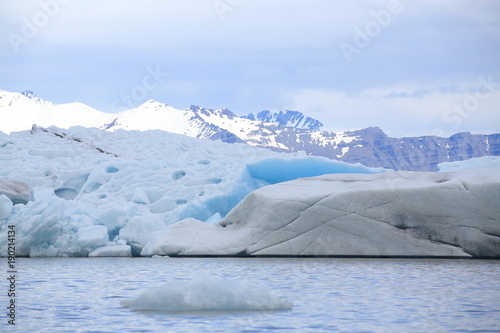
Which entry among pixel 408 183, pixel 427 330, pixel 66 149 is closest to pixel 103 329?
pixel 427 330

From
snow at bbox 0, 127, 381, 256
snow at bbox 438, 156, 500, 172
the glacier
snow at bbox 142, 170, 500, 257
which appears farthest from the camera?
snow at bbox 438, 156, 500, 172

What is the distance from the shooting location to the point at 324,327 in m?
7.34

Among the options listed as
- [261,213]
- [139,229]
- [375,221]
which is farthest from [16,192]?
[375,221]

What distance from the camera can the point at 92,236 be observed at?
17.2 m

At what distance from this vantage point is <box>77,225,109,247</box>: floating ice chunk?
17.2m

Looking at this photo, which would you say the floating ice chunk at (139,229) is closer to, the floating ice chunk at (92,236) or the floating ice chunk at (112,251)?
the floating ice chunk at (112,251)

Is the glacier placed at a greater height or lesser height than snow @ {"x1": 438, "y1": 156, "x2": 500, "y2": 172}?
lesser

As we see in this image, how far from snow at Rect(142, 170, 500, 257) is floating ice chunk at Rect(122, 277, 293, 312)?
7333 mm

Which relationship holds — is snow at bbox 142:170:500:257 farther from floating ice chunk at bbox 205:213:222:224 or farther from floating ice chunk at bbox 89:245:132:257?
floating ice chunk at bbox 205:213:222:224

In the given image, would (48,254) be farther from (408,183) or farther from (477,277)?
(477,277)

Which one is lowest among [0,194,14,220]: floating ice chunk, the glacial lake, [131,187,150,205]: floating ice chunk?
the glacial lake

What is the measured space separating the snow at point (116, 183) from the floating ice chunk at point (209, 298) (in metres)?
8.79

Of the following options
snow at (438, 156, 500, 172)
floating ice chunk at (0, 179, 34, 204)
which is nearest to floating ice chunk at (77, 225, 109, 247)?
floating ice chunk at (0, 179, 34, 204)

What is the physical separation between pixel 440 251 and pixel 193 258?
529 centimetres
